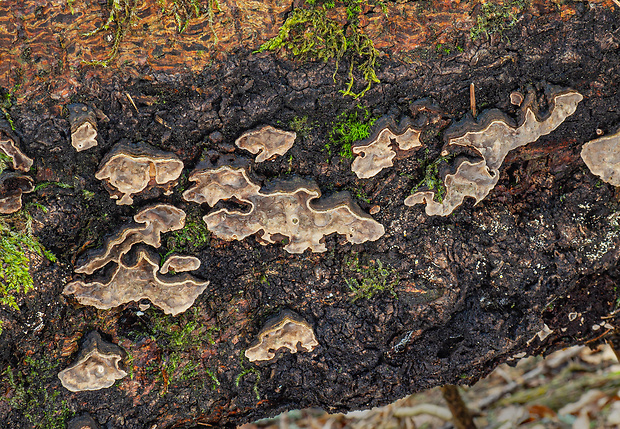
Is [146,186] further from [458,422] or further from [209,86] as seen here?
[458,422]

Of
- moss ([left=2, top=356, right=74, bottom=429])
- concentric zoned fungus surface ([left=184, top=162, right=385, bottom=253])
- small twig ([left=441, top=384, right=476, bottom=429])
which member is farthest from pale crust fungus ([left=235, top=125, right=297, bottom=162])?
small twig ([left=441, top=384, right=476, bottom=429])

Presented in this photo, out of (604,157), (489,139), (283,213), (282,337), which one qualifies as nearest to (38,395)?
(282,337)

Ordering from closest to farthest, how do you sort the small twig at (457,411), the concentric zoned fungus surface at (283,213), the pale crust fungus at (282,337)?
the concentric zoned fungus surface at (283,213) → the pale crust fungus at (282,337) → the small twig at (457,411)

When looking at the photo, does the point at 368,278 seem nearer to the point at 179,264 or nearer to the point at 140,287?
the point at 179,264

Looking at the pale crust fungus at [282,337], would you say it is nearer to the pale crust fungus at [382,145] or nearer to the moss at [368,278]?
the moss at [368,278]

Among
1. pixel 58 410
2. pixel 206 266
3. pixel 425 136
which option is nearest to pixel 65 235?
pixel 206 266

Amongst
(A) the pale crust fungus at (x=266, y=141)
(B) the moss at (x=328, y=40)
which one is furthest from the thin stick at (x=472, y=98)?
(A) the pale crust fungus at (x=266, y=141)

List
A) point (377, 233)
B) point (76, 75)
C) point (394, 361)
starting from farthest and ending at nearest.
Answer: point (394, 361)
point (377, 233)
point (76, 75)
